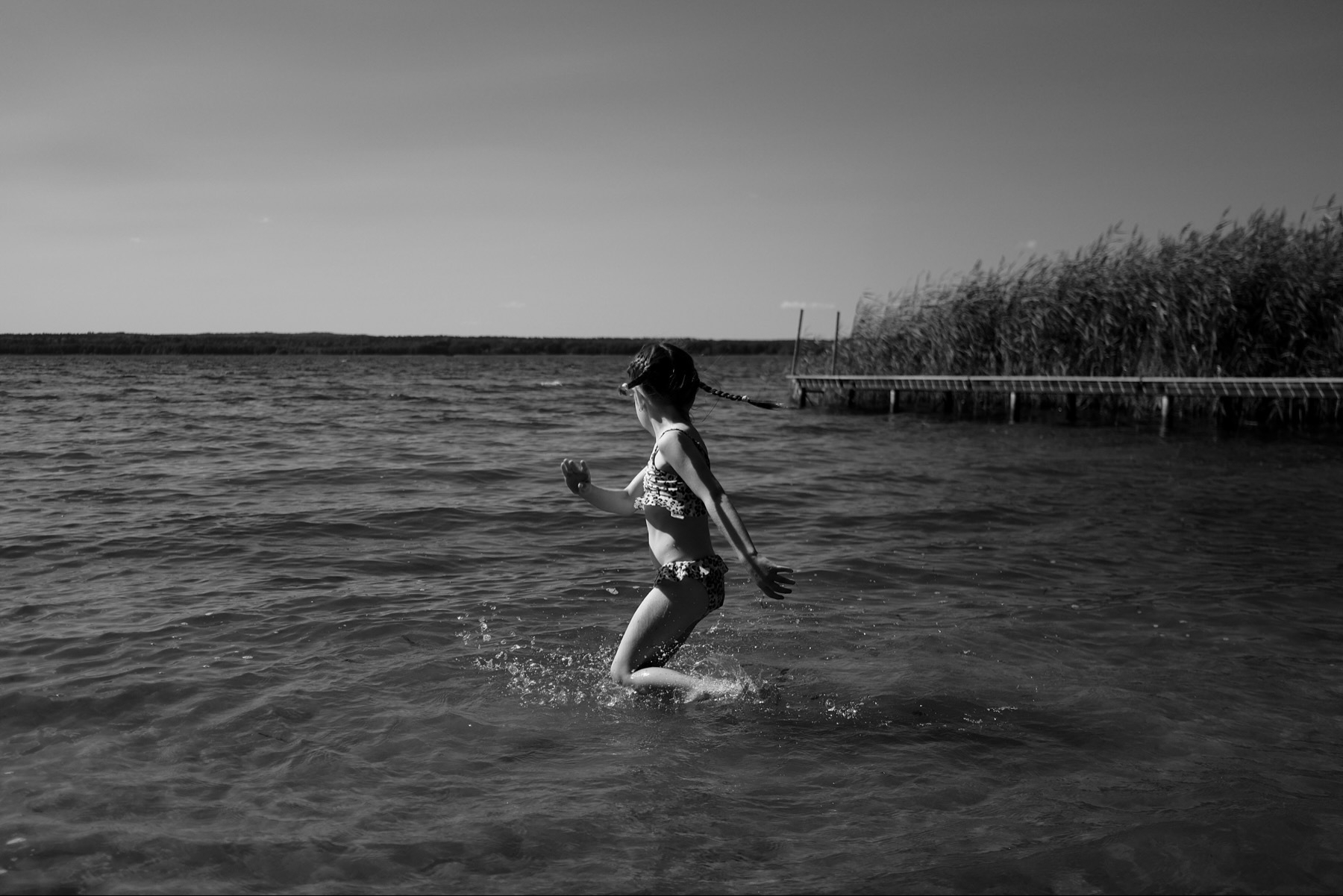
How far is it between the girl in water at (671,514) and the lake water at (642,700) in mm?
272

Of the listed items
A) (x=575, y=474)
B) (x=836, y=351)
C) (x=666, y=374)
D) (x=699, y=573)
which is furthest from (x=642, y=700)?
(x=836, y=351)

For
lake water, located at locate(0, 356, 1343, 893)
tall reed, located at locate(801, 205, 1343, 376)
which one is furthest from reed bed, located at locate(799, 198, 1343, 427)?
lake water, located at locate(0, 356, 1343, 893)

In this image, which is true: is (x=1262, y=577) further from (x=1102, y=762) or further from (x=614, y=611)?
(x=614, y=611)

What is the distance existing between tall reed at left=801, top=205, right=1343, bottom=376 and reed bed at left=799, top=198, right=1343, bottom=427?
2 centimetres

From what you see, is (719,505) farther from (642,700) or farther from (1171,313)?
(1171,313)

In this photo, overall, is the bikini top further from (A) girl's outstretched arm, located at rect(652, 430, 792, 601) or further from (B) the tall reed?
(B) the tall reed

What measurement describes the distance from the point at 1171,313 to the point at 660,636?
2131 centimetres

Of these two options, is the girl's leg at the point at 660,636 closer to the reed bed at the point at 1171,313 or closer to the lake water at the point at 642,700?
the lake water at the point at 642,700

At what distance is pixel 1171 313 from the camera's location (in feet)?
73.6

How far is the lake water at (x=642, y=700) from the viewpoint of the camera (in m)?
3.52

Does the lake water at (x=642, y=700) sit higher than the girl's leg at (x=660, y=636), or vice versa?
the girl's leg at (x=660, y=636)

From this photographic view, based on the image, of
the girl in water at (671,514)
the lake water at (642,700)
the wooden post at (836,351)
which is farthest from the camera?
the wooden post at (836,351)

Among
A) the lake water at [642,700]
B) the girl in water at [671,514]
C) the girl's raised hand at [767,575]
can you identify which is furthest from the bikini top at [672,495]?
the lake water at [642,700]

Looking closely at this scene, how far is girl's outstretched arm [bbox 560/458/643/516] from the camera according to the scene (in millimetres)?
4594
